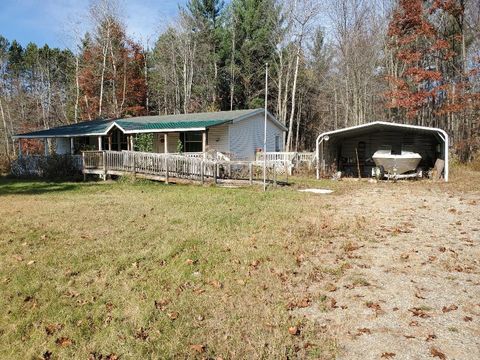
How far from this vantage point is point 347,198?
11.9 metres

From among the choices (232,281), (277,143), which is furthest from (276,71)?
(232,281)

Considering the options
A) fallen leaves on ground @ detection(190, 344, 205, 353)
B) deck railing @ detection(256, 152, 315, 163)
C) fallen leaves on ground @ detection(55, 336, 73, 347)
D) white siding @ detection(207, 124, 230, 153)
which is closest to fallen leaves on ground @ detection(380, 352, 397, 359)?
fallen leaves on ground @ detection(190, 344, 205, 353)

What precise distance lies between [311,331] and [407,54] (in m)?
25.8

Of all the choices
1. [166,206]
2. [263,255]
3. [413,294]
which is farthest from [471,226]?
[166,206]

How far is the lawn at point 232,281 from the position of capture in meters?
3.84

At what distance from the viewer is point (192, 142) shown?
2242 centimetres

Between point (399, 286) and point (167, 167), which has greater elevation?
point (167, 167)

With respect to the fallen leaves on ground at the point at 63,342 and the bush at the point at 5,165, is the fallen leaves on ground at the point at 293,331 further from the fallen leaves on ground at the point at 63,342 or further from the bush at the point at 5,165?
the bush at the point at 5,165

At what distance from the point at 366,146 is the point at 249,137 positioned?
6.94 meters

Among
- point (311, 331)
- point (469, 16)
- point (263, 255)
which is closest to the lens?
point (311, 331)

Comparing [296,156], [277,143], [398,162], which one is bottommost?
[398,162]

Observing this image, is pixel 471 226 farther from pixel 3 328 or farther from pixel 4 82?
pixel 4 82

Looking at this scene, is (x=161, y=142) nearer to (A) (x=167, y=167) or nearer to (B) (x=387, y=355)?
(A) (x=167, y=167)

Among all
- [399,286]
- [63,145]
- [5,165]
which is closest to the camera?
[399,286]
